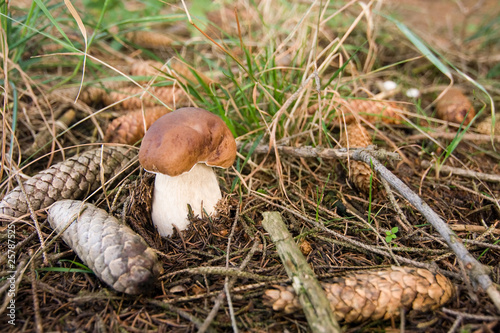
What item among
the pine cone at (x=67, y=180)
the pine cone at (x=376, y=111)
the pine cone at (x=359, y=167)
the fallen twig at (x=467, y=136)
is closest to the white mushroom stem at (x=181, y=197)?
the pine cone at (x=67, y=180)

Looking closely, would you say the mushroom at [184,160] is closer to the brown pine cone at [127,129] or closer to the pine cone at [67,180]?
the pine cone at [67,180]

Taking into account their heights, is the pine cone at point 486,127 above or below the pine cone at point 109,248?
above

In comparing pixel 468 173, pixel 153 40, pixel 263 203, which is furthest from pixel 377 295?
pixel 153 40

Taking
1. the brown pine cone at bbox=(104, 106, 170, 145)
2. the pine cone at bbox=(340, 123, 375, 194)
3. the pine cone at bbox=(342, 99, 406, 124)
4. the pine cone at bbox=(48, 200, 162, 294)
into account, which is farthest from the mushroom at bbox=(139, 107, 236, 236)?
the pine cone at bbox=(342, 99, 406, 124)

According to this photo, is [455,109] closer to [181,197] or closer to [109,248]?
[181,197]

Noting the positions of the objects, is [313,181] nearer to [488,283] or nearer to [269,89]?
[269,89]

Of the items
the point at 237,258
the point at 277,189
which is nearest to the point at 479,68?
the point at 277,189
